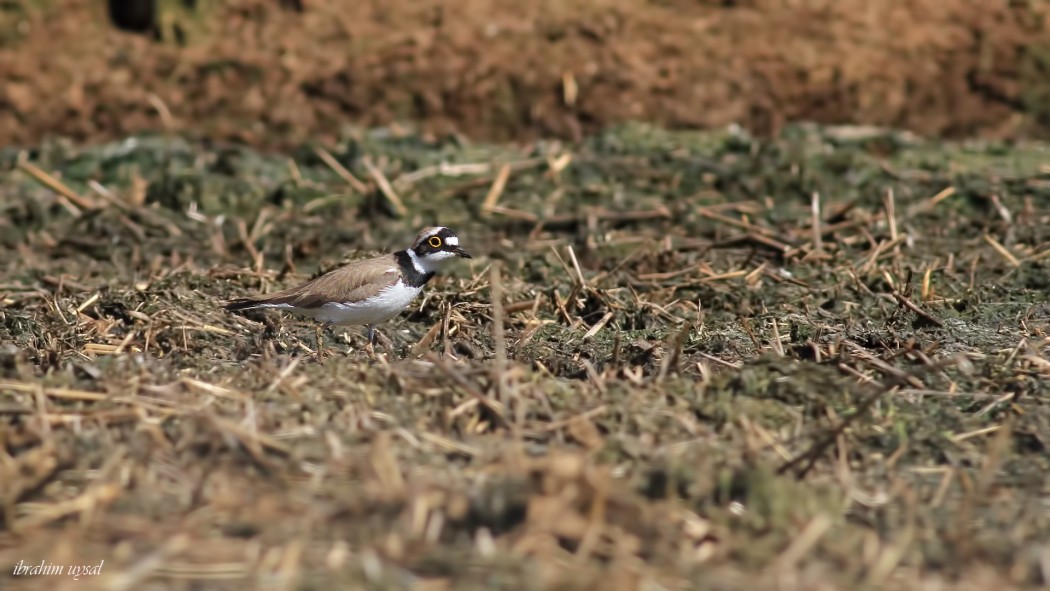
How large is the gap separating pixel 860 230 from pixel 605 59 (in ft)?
13.7

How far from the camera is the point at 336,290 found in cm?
892

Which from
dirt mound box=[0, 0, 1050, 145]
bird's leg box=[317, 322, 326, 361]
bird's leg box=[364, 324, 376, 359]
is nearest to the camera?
bird's leg box=[317, 322, 326, 361]

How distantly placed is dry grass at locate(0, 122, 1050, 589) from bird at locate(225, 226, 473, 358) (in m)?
0.19

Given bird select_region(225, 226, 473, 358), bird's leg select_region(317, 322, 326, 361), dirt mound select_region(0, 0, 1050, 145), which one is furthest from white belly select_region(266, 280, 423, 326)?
dirt mound select_region(0, 0, 1050, 145)

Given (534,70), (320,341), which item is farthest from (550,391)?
(534,70)

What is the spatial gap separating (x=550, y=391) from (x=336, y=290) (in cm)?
225

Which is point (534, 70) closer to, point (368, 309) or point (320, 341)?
point (368, 309)

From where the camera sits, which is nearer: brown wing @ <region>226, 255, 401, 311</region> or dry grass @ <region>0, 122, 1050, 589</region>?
dry grass @ <region>0, 122, 1050, 589</region>

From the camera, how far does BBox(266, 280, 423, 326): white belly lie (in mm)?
8816

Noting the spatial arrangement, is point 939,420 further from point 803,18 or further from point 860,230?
point 803,18

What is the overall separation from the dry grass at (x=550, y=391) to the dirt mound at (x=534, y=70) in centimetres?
192

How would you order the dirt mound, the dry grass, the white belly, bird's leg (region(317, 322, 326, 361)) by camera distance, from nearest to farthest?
the dry grass → bird's leg (region(317, 322, 326, 361)) → the white belly → the dirt mound

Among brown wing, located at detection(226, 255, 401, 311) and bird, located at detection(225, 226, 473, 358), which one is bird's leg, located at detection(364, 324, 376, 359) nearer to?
bird, located at detection(225, 226, 473, 358)

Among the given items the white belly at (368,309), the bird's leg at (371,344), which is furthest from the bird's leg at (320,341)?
the bird's leg at (371,344)
